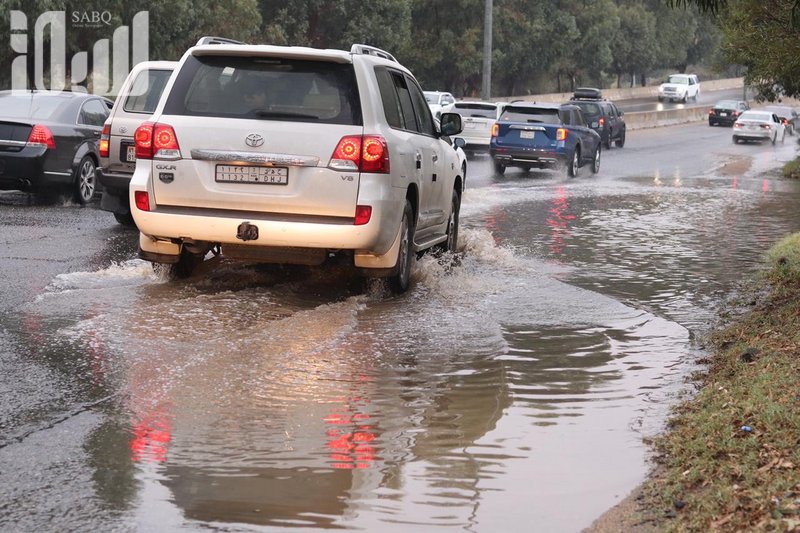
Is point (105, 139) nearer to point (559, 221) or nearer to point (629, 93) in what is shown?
point (559, 221)

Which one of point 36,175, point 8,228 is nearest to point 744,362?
point 8,228

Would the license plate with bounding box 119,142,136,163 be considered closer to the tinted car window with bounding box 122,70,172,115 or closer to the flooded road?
the tinted car window with bounding box 122,70,172,115

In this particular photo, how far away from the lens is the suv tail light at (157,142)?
31.4ft

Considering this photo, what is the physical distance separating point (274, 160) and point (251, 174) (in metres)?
0.21

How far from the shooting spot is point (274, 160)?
9422mm

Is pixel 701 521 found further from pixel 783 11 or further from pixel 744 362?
pixel 783 11

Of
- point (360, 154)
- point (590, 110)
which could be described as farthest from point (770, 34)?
point (590, 110)

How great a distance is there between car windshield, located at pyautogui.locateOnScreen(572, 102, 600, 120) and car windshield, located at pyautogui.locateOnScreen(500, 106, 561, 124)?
13013mm

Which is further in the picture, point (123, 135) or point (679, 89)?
point (679, 89)

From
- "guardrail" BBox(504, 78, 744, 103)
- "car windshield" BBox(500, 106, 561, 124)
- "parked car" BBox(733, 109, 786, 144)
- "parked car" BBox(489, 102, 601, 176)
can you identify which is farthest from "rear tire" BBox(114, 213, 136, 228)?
"guardrail" BBox(504, 78, 744, 103)

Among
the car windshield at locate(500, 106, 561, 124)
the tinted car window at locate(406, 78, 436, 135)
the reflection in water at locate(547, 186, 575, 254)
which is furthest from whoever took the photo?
the car windshield at locate(500, 106, 561, 124)

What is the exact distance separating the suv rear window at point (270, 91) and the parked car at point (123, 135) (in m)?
4.54

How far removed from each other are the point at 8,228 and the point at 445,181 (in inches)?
201

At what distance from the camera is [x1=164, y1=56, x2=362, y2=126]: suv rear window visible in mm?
9578
